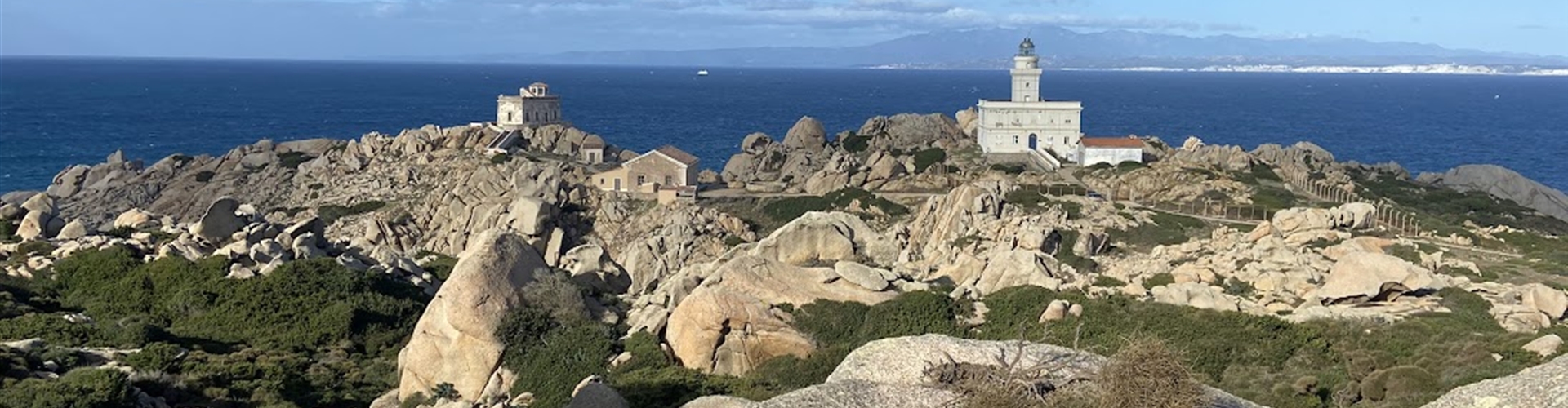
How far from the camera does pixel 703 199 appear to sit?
64.8m

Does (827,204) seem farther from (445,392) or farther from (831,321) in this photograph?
(445,392)

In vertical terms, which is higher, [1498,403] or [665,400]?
[1498,403]

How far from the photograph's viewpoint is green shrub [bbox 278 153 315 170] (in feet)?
257

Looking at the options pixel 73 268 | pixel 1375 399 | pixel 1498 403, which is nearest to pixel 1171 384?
pixel 1498 403

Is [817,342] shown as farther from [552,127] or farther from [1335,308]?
[552,127]

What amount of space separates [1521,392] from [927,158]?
61.2 metres

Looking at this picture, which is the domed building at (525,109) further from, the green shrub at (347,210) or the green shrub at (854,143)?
the green shrub at (854,143)

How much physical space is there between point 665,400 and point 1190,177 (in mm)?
46460

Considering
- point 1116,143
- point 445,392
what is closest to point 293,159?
point 1116,143

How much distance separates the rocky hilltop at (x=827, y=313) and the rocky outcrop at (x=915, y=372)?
50 mm

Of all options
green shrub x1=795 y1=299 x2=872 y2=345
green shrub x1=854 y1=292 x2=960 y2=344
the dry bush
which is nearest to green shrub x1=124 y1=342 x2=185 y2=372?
green shrub x1=795 y1=299 x2=872 y2=345

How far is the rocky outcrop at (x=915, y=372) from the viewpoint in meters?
14.4

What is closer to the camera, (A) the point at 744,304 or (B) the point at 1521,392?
(B) the point at 1521,392

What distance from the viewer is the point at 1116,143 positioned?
240 feet
